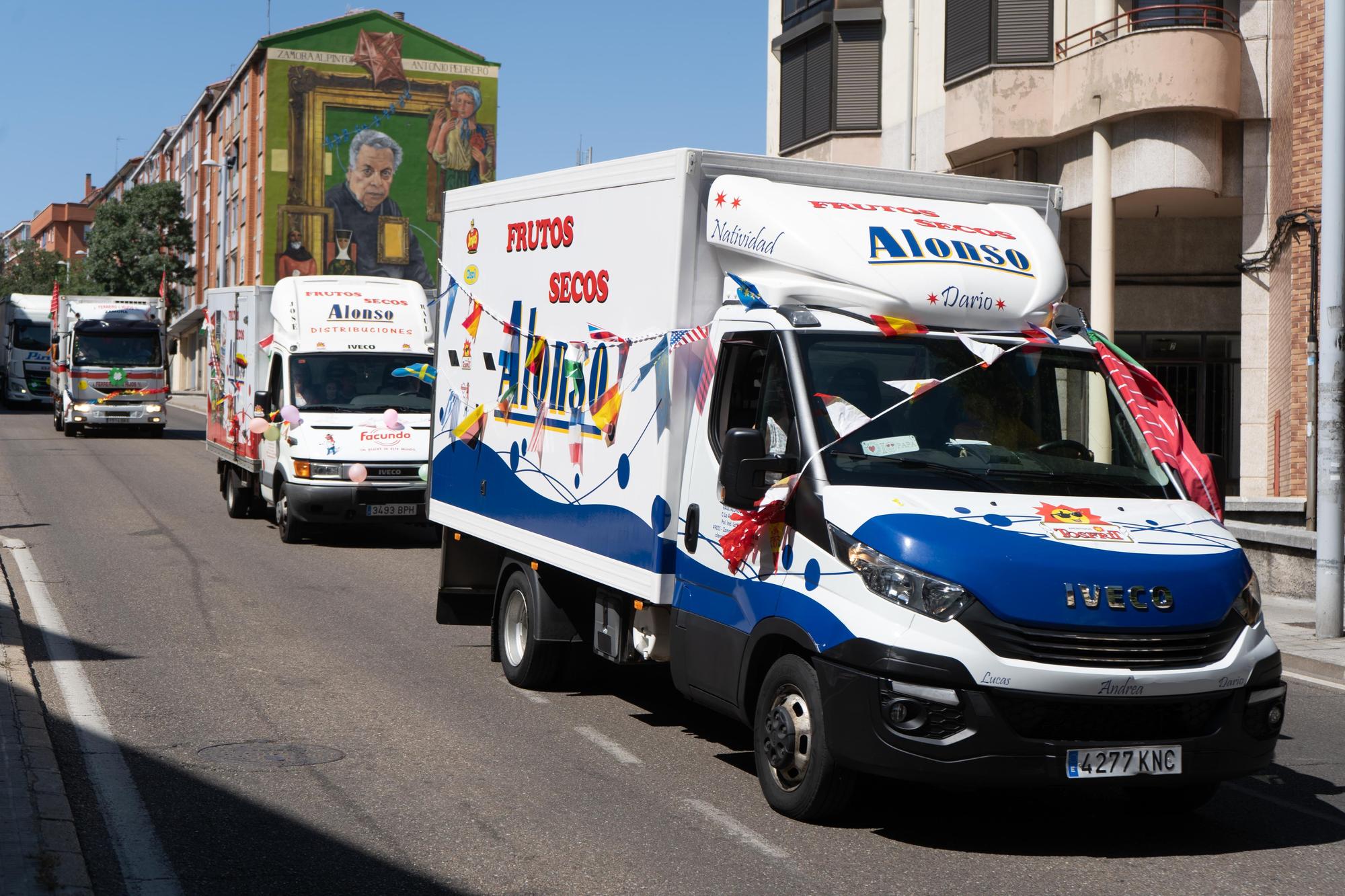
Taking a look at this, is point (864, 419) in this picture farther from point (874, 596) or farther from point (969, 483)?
point (874, 596)

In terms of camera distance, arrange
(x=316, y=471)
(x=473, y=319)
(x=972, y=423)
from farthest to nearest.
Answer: (x=316, y=471) < (x=473, y=319) < (x=972, y=423)

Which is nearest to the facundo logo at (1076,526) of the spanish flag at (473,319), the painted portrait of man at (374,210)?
the spanish flag at (473,319)

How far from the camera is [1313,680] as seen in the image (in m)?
11.2

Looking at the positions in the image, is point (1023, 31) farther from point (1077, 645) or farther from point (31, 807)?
point (31, 807)

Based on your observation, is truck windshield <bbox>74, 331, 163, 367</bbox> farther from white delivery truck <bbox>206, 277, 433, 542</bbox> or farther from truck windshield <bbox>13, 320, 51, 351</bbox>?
white delivery truck <bbox>206, 277, 433, 542</bbox>

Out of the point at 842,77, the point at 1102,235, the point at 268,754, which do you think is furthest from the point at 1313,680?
the point at 842,77

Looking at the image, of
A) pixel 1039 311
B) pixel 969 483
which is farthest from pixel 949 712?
pixel 1039 311

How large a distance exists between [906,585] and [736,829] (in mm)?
1356

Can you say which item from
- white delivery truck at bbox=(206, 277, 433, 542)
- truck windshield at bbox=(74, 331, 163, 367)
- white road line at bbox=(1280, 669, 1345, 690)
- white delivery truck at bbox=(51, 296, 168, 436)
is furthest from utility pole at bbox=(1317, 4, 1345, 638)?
truck windshield at bbox=(74, 331, 163, 367)

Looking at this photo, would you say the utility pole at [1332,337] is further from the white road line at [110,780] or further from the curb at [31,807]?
the curb at [31,807]

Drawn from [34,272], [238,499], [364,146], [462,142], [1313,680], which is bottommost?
[1313,680]

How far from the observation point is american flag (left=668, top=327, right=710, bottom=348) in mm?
7605

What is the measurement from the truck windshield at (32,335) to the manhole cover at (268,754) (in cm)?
4712

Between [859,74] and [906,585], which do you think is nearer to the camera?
[906,585]
